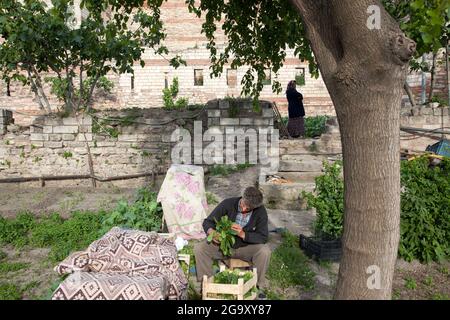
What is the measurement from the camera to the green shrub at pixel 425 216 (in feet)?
18.0

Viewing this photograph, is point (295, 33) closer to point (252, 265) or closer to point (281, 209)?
point (281, 209)

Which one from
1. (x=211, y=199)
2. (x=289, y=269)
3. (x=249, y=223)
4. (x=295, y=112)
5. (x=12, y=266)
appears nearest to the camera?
(x=249, y=223)

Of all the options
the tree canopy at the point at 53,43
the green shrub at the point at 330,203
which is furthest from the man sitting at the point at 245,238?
the tree canopy at the point at 53,43

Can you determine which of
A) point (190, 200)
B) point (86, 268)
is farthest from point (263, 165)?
point (86, 268)

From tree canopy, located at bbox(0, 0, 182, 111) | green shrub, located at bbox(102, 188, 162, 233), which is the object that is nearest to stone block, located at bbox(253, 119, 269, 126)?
tree canopy, located at bbox(0, 0, 182, 111)

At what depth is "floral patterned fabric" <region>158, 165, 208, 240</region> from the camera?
21.7 ft

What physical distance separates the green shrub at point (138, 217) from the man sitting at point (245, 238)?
5.35 ft

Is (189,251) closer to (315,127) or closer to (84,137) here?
(84,137)

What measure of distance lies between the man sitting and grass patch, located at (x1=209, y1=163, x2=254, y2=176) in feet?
16.7

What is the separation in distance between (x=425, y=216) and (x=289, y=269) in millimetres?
1870

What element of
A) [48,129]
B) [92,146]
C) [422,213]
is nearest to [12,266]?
[422,213]

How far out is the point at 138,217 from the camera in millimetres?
6434

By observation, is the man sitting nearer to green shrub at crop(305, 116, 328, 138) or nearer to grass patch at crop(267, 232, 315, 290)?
grass patch at crop(267, 232, 315, 290)

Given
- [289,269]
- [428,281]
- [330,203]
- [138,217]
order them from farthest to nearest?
[138,217] → [330,203] → [289,269] → [428,281]
